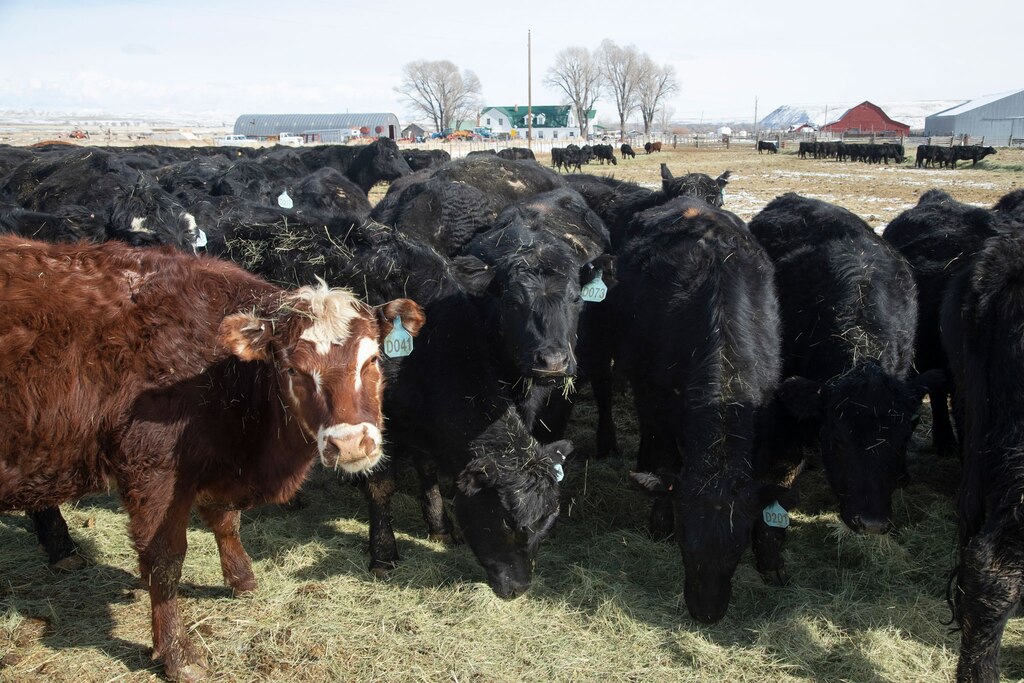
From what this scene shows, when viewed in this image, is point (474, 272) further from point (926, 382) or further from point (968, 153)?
point (968, 153)

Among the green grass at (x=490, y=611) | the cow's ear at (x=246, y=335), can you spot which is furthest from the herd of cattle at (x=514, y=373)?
the green grass at (x=490, y=611)

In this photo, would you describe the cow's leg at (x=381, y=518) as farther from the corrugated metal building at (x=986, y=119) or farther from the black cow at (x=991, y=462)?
the corrugated metal building at (x=986, y=119)

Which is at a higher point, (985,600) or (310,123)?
(310,123)

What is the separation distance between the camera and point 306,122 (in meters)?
119

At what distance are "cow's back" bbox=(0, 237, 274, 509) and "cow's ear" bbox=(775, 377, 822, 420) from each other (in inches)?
134

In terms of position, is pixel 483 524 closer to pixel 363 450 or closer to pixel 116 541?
pixel 363 450

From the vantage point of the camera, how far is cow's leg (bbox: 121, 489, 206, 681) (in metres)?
3.77

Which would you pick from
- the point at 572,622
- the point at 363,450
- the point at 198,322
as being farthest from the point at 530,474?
the point at 198,322

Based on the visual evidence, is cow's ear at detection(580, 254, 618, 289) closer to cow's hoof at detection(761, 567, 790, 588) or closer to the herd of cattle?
the herd of cattle

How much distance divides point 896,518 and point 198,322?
5084 millimetres

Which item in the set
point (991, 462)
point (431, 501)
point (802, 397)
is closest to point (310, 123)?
point (431, 501)

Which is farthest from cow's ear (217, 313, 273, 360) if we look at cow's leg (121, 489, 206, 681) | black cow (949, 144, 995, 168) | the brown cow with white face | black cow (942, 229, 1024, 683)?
black cow (949, 144, 995, 168)

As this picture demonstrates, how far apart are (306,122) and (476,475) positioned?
12486 centimetres

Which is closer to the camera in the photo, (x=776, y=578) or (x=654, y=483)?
(x=654, y=483)
